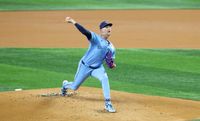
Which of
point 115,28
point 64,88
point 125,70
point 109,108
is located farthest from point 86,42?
point 109,108

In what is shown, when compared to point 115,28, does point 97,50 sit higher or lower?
lower

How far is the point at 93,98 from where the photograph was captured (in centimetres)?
1146

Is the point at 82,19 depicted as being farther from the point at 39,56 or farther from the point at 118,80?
the point at 118,80

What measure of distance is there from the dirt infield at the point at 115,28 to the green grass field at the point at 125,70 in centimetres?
154

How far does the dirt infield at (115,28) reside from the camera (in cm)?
2039

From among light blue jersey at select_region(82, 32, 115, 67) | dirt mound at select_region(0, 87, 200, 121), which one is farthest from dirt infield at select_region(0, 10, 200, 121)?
light blue jersey at select_region(82, 32, 115, 67)

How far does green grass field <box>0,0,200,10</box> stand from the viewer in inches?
1176

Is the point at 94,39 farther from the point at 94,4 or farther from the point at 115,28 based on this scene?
the point at 94,4

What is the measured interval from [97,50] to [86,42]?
32.9ft

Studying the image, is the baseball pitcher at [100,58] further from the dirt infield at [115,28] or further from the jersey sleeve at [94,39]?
the dirt infield at [115,28]

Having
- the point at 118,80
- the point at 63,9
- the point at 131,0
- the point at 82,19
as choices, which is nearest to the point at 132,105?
the point at 118,80

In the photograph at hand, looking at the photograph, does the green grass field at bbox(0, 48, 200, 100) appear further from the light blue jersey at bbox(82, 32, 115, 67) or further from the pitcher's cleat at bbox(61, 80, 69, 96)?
the light blue jersey at bbox(82, 32, 115, 67)

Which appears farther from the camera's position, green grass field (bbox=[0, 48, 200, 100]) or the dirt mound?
green grass field (bbox=[0, 48, 200, 100])

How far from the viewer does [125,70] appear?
15328 millimetres
